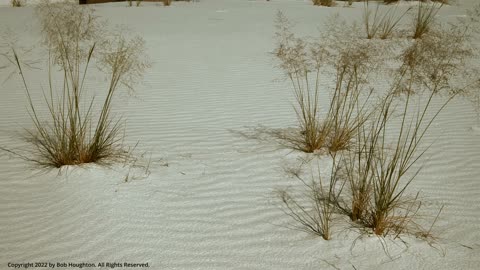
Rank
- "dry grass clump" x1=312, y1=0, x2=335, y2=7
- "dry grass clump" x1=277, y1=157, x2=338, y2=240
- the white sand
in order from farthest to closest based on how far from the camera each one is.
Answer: "dry grass clump" x1=312, y1=0, x2=335, y2=7, "dry grass clump" x1=277, y1=157, x2=338, y2=240, the white sand

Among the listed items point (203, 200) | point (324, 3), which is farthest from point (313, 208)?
point (324, 3)

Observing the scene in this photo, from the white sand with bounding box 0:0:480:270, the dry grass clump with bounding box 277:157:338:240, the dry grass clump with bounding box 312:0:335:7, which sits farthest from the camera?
the dry grass clump with bounding box 312:0:335:7

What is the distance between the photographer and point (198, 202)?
7.98 feet

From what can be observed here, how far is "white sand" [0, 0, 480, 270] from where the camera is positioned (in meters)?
1.97

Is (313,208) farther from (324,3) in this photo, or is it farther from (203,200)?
(324,3)

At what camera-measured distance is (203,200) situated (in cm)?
246

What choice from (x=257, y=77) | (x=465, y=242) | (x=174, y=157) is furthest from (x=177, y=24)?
(x=465, y=242)

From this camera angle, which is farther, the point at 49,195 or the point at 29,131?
the point at 29,131

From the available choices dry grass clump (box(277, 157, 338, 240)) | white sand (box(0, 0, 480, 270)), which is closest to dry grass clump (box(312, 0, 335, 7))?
white sand (box(0, 0, 480, 270))

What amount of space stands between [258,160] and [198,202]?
73cm

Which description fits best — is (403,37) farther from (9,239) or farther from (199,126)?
(9,239)

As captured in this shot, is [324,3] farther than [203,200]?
Yes

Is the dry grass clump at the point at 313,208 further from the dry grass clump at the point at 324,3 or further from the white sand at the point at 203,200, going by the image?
the dry grass clump at the point at 324,3

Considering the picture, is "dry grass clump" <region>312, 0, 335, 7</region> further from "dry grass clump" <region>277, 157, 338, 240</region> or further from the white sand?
"dry grass clump" <region>277, 157, 338, 240</region>
